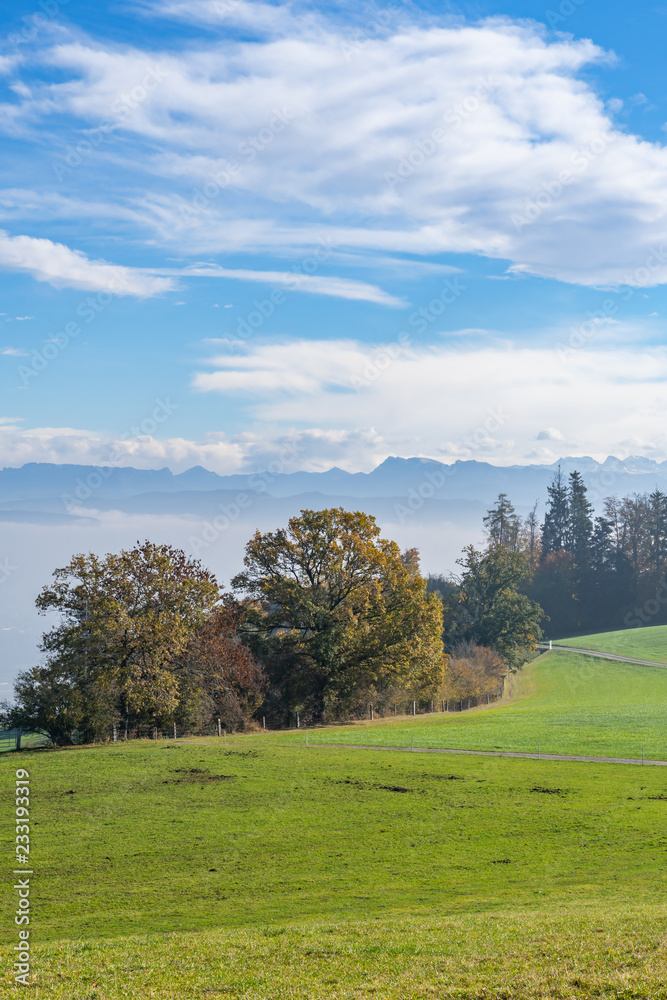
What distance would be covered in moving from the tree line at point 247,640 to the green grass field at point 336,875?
4416 millimetres

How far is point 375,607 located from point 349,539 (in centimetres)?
551

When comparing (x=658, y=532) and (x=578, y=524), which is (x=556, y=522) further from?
(x=658, y=532)

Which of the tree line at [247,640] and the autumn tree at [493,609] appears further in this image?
the autumn tree at [493,609]

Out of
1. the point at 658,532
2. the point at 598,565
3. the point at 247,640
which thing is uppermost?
the point at 658,532

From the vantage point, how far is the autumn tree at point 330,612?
5466 cm

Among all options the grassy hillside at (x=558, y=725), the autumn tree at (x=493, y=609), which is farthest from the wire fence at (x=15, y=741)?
the autumn tree at (x=493, y=609)

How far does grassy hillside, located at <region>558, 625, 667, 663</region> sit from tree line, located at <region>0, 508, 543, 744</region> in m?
29.4

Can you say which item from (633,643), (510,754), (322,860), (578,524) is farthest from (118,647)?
(578,524)

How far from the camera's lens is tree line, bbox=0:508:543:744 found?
4072cm

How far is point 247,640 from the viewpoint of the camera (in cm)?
5503

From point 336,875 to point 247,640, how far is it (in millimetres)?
35882

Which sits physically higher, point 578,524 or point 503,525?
point 503,525

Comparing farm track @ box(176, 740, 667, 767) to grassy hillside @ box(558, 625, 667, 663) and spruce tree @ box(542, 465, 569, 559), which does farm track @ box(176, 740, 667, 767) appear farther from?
spruce tree @ box(542, 465, 569, 559)

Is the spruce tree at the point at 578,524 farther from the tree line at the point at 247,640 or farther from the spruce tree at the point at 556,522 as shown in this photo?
the tree line at the point at 247,640
